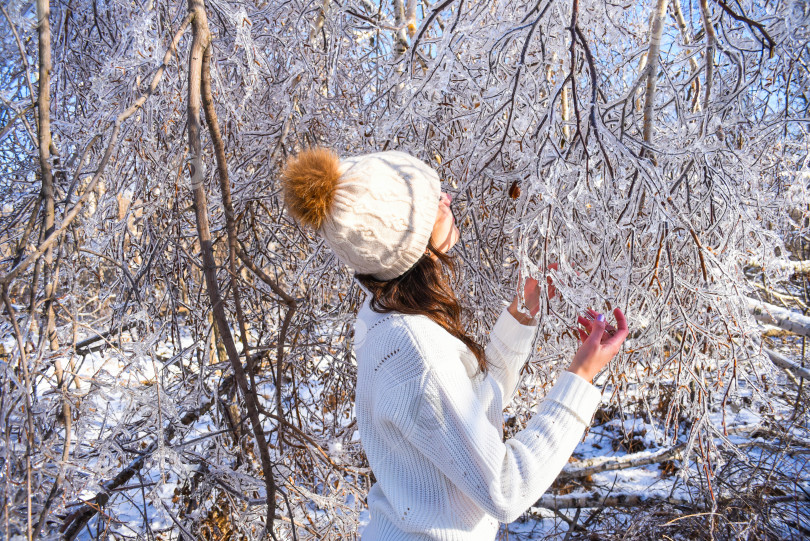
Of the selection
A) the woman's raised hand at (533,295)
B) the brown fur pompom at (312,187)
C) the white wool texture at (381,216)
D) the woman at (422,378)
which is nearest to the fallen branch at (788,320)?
the woman's raised hand at (533,295)

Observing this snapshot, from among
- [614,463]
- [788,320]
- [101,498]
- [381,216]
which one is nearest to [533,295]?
[381,216]

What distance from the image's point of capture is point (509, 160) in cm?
181

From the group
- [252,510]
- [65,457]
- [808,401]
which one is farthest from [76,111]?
[808,401]

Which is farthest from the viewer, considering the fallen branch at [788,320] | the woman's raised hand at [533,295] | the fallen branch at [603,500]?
the fallen branch at [603,500]

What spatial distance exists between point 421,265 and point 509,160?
0.71 meters

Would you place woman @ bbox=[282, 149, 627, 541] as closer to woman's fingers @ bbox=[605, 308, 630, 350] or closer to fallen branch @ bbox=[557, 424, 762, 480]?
woman's fingers @ bbox=[605, 308, 630, 350]

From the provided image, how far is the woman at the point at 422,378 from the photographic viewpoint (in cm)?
102

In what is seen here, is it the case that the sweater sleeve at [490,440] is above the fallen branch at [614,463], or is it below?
above

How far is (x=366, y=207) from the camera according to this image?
1.18 meters

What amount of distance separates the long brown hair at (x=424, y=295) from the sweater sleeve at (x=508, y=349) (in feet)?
0.65

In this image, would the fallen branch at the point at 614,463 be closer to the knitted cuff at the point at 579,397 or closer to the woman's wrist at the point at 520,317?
the woman's wrist at the point at 520,317

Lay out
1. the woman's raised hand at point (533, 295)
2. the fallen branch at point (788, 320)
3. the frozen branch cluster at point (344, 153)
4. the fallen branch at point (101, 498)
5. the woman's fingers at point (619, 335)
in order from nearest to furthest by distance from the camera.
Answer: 1. the woman's fingers at point (619, 335)
2. the frozen branch cluster at point (344, 153)
3. the woman's raised hand at point (533, 295)
4. the fallen branch at point (101, 498)
5. the fallen branch at point (788, 320)

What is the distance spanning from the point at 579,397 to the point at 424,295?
16.6 inches

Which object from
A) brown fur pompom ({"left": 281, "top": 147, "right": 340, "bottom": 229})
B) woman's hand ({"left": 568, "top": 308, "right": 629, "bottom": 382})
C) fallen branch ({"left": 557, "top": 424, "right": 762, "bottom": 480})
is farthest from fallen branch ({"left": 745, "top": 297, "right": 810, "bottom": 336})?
brown fur pompom ({"left": 281, "top": 147, "right": 340, "bottom": 229})
